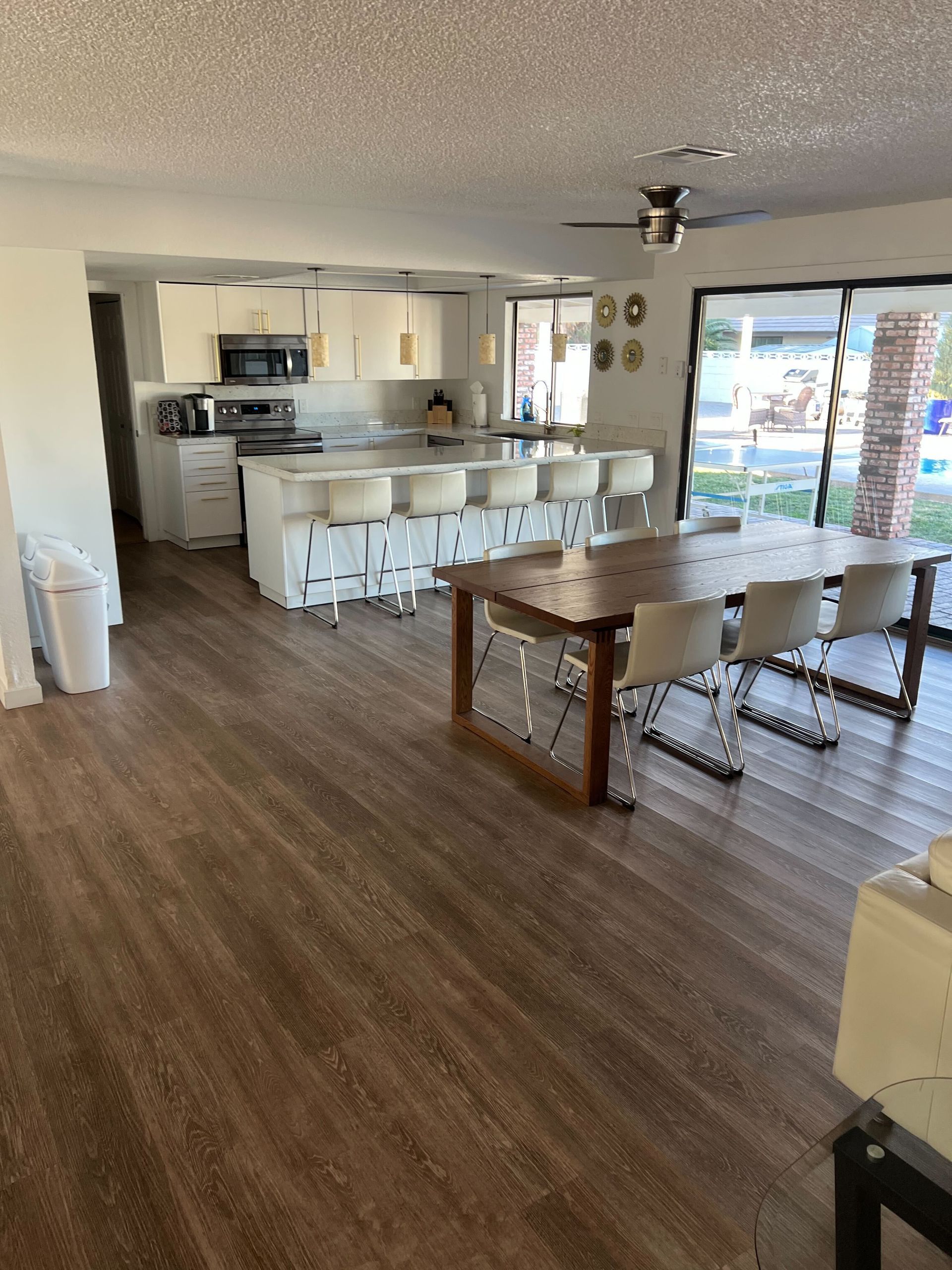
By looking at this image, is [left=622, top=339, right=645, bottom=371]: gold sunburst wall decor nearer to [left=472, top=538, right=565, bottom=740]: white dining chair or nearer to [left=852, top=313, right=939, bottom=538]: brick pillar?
[left=852, top=313, right=939, bottom=538]: brick pillar

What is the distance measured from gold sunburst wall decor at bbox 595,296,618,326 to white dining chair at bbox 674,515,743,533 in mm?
2997

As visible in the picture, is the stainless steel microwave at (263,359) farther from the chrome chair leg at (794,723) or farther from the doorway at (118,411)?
the chrome chair leg at (794,723)

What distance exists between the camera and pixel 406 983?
2.67 m

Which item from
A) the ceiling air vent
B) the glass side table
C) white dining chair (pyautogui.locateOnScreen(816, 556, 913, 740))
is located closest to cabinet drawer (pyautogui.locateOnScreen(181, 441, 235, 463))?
the ceiling air vent

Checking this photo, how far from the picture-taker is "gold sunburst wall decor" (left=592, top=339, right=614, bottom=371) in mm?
7789

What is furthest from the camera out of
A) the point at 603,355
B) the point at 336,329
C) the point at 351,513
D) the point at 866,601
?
the point at 336,329

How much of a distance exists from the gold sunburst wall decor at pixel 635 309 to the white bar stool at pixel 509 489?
1.81 m

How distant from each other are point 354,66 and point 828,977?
3.00 metres

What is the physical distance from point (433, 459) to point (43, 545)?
268 cm

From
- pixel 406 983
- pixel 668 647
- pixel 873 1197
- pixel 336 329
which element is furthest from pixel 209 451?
pixel 873 1197

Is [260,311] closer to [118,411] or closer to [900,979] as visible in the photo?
[118,411]

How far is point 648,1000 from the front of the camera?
261 centimetres

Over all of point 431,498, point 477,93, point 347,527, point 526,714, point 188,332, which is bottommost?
point 526,714

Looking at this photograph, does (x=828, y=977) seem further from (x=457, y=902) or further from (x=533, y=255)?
(x=533, y=255)
